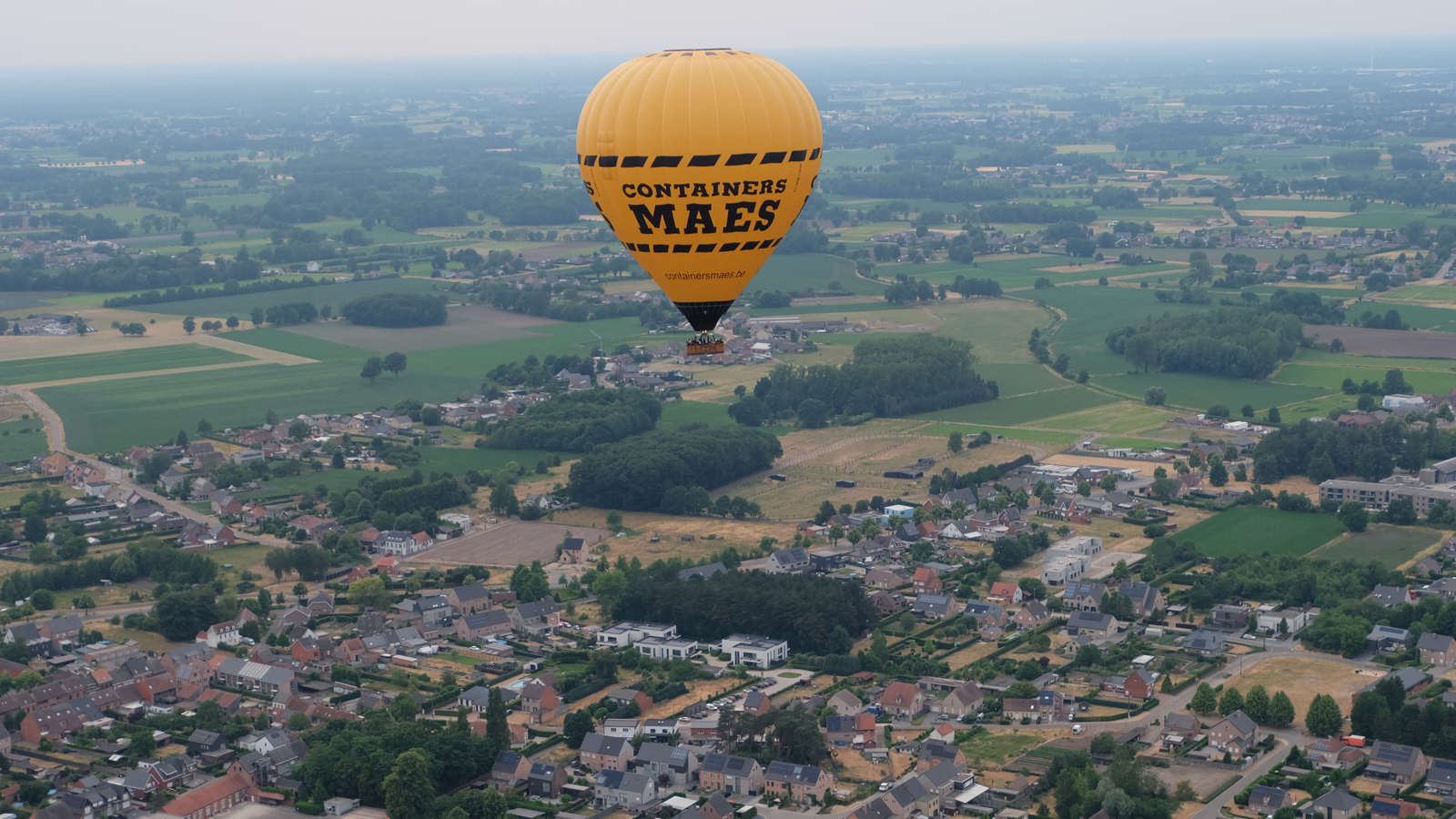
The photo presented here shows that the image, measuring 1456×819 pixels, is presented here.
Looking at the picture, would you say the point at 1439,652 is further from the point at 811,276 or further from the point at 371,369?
the point at 811,276

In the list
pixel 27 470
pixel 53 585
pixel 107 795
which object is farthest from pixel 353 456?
pixel 107 795

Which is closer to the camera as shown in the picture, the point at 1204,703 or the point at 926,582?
the point at 1204,703

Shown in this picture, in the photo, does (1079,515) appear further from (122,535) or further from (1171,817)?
(122,535)

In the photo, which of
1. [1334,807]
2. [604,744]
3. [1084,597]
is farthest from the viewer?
[1084,597]

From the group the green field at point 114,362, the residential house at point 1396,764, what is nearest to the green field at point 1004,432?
the residential house at point 1396,764

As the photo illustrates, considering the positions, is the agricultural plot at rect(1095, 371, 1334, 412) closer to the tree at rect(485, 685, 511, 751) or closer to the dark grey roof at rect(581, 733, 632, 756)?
the dark grey roof at rect(581, 733, 632, 756)

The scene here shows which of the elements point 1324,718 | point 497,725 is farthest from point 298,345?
point 1324,718
